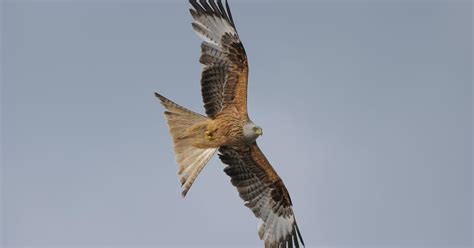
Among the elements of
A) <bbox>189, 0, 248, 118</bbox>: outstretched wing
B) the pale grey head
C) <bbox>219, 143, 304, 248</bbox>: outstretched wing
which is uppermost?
<bbox>189, 0, 248, 118</bbox>: outstretched wing

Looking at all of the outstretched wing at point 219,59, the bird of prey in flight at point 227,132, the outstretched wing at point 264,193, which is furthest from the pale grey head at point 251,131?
the outstretched wing at point 264,193

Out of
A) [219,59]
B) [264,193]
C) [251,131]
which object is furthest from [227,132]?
[264,193]

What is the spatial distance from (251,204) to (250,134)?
4.92 feet

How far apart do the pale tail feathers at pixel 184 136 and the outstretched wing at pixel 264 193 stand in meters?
0.61

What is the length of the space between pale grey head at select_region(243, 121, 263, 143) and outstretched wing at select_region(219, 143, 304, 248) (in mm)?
539

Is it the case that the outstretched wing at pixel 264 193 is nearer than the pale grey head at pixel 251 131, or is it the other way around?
the pale grey head at pixel 251 131

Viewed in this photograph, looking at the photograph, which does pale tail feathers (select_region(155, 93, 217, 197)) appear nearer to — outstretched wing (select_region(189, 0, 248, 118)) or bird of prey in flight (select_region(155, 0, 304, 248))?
bird of prey in flight (select_region(155, 0, 304, 248))

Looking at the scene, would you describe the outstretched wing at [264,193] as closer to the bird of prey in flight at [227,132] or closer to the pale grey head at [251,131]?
the bird of prey in flight at [227,132]

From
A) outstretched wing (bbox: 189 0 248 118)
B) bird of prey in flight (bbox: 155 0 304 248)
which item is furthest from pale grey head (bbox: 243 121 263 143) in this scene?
outstretched wing (bbox: 189 0 248 118)

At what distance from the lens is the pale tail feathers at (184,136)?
1029 centimetres

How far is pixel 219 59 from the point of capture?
10625 mm

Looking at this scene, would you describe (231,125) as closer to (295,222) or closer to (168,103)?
(168,103)

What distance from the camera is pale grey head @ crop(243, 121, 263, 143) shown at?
10164 millimetres

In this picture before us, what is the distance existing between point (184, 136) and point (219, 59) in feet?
4.33
